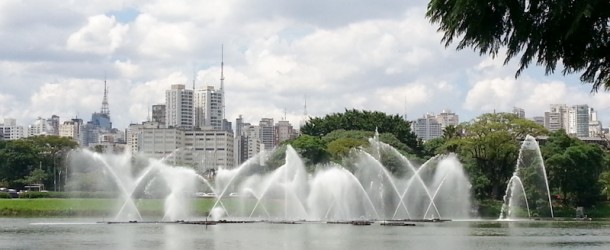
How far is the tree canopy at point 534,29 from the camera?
8703 millimetres

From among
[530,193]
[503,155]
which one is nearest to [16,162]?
[503,155]

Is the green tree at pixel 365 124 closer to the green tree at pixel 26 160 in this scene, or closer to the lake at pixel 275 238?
the green tree at pixel 26 160

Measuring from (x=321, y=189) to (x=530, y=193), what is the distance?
27578 mm

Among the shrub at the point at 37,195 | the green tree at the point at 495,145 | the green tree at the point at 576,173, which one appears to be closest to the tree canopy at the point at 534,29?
the green tree at the point at 576,173

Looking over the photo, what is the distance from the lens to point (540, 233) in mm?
59781

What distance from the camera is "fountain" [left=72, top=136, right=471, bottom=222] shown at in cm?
8044

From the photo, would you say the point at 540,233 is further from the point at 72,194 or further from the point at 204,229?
the point at 72,194

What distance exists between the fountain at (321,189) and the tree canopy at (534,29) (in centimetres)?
6796

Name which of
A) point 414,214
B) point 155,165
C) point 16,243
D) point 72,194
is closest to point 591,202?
point 414,214

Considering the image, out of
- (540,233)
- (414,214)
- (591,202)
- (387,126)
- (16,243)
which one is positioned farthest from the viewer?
(387,126)

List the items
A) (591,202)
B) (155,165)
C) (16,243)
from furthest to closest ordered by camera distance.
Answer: (591,202), (155,165), (16,243)

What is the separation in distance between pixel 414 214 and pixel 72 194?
44.9 m

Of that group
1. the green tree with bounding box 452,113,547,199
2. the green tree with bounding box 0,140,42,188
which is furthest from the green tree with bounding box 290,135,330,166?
the green tree with bounding box 0,140,42,188

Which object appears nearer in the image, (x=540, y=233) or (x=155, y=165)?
(x=540, y=233)
